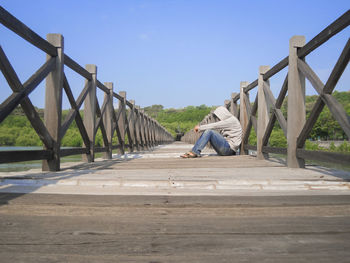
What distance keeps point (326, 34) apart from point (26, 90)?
99.4 inches

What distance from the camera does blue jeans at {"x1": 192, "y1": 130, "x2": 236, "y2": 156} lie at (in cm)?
443

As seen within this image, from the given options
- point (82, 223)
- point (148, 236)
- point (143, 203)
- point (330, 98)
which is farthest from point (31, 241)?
point (330, 98)

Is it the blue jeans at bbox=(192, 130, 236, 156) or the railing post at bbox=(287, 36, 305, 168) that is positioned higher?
the railing post at bbox=(287, 36, 305, 168)

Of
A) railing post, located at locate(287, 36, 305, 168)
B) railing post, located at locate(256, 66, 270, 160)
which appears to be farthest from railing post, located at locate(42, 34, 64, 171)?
railing post, located at locate(256, 66, 270, 160)

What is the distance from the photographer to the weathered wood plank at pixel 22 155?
77.9 inches

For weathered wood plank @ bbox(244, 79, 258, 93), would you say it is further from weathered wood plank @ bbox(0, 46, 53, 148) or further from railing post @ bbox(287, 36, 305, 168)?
weathered wood plank @ bbox(0, 46, 53, 148)

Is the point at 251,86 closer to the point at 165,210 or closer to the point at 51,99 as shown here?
the point at 51,99

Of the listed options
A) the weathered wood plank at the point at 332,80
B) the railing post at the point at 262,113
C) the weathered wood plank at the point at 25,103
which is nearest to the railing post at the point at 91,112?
the weathered wood plank at the point at 25,103

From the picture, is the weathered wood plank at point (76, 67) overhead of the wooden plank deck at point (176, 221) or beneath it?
overhead

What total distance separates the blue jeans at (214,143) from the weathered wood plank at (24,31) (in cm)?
251

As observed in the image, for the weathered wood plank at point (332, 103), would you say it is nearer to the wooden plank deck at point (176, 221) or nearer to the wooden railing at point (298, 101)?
the wooden railing at point (298, 101)

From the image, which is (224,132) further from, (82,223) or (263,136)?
(82,223)

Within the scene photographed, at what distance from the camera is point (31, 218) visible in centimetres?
114

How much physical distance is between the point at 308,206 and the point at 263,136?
8.61 ft
